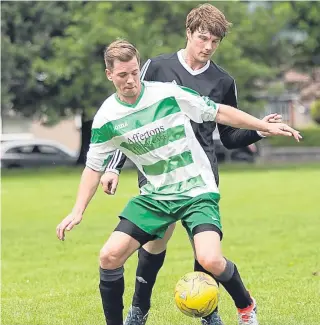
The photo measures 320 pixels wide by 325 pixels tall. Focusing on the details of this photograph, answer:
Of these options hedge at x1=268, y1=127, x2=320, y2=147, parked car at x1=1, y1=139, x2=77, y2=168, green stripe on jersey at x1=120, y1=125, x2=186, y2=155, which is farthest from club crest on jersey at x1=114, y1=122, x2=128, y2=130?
hedge at x1=268, y1=127, x2=320, y2=147

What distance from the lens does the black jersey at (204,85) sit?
672cm

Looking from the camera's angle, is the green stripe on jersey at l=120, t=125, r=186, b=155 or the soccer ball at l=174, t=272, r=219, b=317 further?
the green stripe on jersey at l=120, t=125, r=186, b=155

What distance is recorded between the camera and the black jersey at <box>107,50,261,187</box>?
22.0ft

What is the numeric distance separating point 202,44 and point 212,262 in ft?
5.26

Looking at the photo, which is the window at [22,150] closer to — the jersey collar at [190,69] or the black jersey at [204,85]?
the black jersey at [204,85]

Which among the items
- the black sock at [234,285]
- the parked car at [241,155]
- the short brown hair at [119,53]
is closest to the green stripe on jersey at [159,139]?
the short brown hair at [119,53]

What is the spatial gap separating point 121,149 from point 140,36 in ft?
103

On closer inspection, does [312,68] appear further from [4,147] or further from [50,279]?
[50,279]

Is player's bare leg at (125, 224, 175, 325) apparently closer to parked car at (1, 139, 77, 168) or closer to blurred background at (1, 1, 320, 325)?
blurred background at (1, 1, 320, 325)

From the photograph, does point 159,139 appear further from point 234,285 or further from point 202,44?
point 234,285

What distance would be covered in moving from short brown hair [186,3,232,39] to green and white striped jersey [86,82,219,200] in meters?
0.46

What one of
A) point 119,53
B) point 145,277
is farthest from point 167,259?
point 119,53

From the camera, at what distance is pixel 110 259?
6.34m

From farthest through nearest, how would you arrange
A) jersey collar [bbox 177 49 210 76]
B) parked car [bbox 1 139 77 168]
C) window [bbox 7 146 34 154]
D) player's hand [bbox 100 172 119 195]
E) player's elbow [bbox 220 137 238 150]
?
window [bbox 7 146 34 154] → parked car [bbox 1 139 77 168] → player's elbow [bbox 220 137 238 150] → jersey collar [bbox 177 49 210 76] → player's hand [bbox 100 172 119 195]
